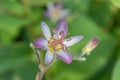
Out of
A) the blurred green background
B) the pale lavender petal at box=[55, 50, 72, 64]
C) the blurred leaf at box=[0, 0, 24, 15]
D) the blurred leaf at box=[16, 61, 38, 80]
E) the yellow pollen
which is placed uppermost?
the pale lavender petal at box=[55, 50, 72, 64]

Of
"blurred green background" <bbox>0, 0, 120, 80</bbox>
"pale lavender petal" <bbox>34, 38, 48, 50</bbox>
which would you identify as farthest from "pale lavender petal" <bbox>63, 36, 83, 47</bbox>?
"blurred green background" <bbox>0, 0, 120, 80</bbox>

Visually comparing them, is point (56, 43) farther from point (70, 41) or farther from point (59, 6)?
point (59, 6)

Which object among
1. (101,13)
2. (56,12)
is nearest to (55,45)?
(101,13)

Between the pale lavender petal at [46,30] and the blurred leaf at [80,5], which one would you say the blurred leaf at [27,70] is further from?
the pale lavender petal at [46,30]

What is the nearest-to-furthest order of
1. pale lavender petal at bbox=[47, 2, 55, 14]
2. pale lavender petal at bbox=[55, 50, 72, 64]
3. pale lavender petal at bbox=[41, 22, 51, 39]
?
pale lavender petal at bbox=[55, 50, 72, 64]
pale lavender petal at bbox=[41, 22, 51, 39]
pale lavender petal at bbox=[47, 2, 55, 14]

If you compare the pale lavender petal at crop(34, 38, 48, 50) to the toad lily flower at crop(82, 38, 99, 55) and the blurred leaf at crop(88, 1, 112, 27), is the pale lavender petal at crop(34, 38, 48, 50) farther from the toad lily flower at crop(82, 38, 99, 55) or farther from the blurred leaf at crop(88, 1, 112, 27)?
the blurred leaf at crop(88, 1, 112, 27)

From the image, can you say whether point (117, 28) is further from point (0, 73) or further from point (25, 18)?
point (0, 73)

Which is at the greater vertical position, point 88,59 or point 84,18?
point 84,18

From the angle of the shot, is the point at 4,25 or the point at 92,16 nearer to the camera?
the point at 4,25

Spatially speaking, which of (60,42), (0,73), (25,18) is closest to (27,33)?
(25,18)
